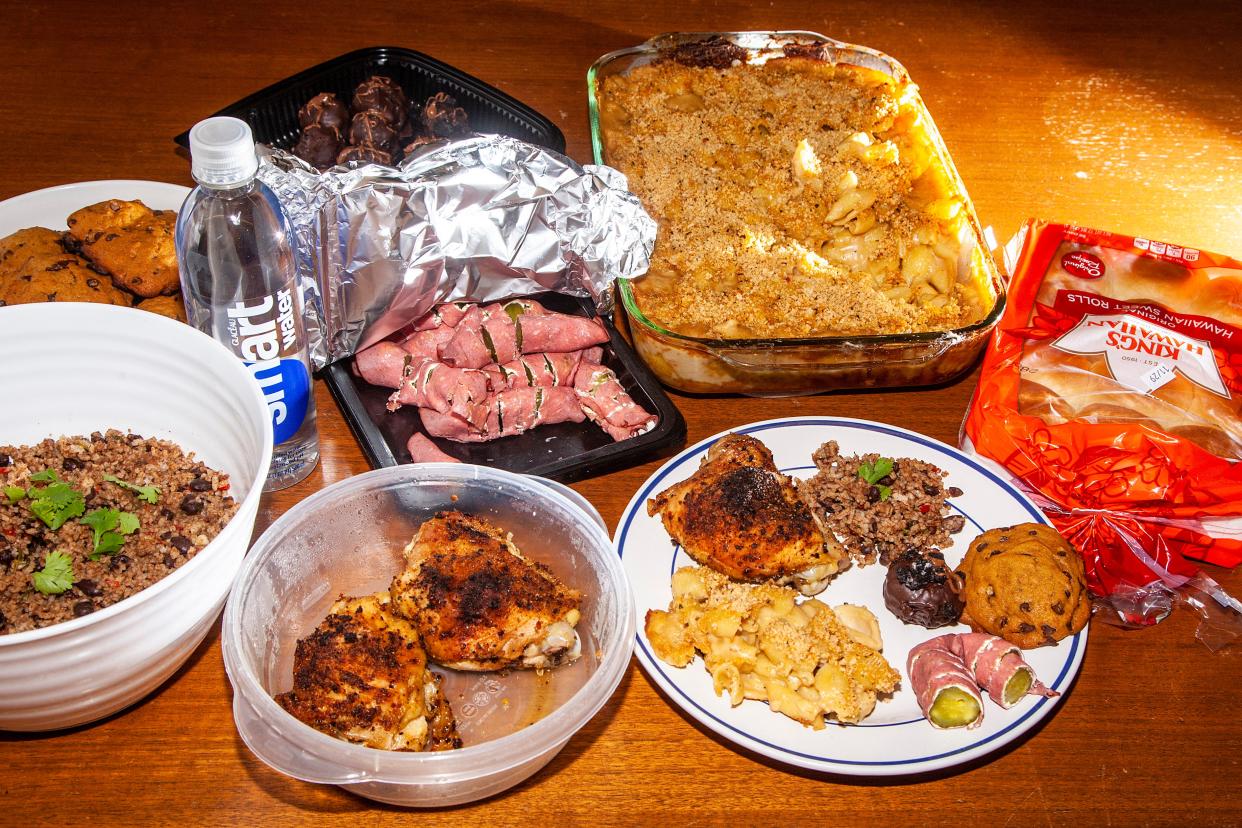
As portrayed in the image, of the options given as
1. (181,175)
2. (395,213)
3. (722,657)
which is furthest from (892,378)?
(181,175)

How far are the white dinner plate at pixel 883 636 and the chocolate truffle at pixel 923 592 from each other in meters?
0.03

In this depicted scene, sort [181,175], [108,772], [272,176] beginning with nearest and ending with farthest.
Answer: [108,772] → [272,176] → [181,175]

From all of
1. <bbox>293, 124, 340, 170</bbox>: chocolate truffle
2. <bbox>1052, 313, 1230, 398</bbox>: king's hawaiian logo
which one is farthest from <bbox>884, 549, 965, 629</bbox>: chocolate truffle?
<bbox>293, 124, 340, 170</bbox>: chocolate truffle

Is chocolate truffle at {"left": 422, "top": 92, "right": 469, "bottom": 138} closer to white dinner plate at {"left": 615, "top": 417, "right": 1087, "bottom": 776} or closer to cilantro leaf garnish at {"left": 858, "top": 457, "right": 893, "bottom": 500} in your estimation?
white dinner plate at {"left": 615, "top": 417, "right": 1087, "bottom": 776}

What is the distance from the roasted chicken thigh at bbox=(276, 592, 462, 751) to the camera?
106 centimetres

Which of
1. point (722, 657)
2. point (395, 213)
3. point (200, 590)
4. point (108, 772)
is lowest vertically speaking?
point (108, 772)

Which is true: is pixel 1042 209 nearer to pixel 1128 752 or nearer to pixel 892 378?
pixel 892 378

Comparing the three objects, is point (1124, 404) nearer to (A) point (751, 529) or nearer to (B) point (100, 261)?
(A) point (751, 529)

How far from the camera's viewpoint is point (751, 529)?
4.28 feet

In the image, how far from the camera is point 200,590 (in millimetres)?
1057

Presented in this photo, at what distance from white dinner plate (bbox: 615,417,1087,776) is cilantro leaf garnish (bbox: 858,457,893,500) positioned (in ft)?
0.23

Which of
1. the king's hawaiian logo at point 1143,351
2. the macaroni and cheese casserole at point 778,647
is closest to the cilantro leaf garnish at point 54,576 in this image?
the macaroni and cheese casserole at point 778,647

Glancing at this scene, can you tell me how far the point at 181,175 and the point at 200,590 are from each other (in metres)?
1.12

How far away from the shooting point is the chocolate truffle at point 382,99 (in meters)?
1.87
